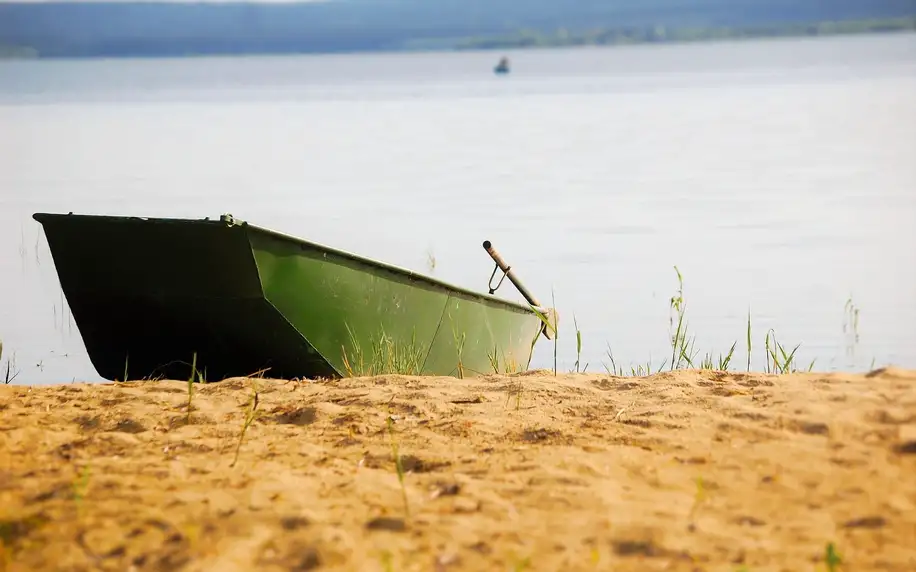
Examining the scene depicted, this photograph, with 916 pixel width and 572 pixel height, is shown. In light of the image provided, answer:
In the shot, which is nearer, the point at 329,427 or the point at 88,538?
the point at 88,538

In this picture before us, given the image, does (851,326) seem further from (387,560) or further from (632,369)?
(387,560)

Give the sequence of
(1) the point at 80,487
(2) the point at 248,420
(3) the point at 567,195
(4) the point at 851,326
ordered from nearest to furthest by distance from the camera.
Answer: (1) the point at 80,487 < (2) the point at 248,420 < (4) the point at 851,326 < (3) the point at 567,195

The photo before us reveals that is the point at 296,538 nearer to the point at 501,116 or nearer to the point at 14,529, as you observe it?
the point at 14,529

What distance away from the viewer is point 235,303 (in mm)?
6797

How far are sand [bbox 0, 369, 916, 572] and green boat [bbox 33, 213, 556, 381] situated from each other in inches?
24.3

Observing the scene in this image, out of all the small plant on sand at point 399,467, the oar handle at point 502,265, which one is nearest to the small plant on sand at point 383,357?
the oar handle at point 502,265

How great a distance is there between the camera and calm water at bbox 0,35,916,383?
13.5 metres

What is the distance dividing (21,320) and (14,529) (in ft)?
31.2

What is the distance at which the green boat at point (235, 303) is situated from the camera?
6617 mm

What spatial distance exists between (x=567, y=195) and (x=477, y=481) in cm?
1778

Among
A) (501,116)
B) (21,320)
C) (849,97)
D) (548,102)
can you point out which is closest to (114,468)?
(21,320)

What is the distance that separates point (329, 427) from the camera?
5879mm

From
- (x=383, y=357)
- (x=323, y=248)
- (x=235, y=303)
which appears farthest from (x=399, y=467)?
(x=383, y=357)

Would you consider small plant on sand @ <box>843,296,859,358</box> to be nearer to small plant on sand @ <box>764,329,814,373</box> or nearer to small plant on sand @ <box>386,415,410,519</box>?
small plant on sand @ <box>764,329,814,373</box>
